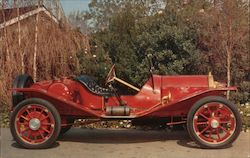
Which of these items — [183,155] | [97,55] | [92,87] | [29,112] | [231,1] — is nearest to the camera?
[183,155]

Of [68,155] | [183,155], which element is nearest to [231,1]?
[183,155]

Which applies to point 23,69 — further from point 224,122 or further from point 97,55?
point 224,122

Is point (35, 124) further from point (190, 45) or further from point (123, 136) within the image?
point (190, 45)

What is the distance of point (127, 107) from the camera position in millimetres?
6676

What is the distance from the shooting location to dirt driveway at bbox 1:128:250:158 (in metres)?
6.22

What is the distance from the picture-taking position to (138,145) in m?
6.84

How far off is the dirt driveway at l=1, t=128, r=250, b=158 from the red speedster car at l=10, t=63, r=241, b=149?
21 centimetres

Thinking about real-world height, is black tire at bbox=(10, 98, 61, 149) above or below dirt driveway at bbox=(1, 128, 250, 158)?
above

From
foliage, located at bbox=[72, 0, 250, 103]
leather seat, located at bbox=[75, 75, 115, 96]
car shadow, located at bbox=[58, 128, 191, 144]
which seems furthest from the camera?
foliage, located at bbox=[72, 0, 250, 103]

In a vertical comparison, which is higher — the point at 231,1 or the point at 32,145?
the point at 231,1

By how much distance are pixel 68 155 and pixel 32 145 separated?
66 cm

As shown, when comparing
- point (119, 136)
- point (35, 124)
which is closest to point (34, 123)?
point (35, 124)

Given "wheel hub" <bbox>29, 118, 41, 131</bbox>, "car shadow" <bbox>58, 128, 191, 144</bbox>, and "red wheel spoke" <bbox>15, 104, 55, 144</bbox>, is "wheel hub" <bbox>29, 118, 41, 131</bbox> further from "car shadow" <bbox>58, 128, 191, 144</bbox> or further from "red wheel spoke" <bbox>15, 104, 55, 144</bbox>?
"car shadow" <bbox>58, 128, 191, 144</bbox>

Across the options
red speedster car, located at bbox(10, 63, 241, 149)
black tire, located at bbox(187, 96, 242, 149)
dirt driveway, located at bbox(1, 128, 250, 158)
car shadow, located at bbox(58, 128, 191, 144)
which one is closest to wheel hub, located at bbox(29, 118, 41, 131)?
red speedster car, located at bbox(10, 63, 241, 149)
